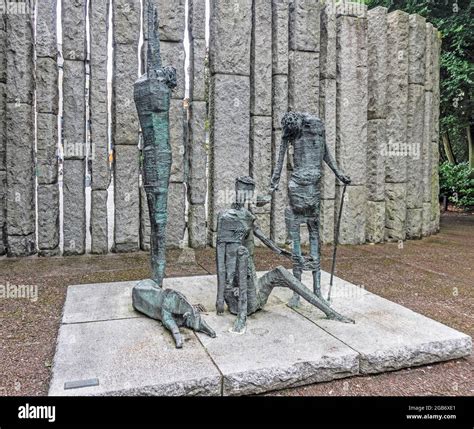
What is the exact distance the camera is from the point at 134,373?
2.82 m

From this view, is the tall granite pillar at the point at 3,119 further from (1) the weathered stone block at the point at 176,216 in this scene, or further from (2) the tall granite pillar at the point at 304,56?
(2) the tall granite pillar at the point at 304,56

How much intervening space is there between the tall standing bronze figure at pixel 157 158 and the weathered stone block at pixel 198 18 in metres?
3.98

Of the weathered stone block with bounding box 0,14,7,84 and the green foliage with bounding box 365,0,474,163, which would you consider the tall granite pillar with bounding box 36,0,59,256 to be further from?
the green foliage with bounding box 365,0,474,163

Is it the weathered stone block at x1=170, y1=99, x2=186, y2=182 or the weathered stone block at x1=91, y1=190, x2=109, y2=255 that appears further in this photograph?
the weathered stone block at x1=170, y1=99, x2=186, y2=182

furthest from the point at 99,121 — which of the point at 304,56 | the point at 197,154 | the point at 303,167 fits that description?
the point at 303,167

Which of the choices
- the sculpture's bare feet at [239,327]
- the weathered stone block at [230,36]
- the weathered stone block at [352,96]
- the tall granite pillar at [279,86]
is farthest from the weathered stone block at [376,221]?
the sculpture's bare feet at [239,327]

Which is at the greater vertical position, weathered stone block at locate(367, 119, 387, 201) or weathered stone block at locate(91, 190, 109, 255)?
weathered stone block at locate(367, 119, 387, 201)

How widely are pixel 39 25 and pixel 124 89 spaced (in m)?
1.51

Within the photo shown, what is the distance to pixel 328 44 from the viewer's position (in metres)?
7.99

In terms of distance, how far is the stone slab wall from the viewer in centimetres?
678

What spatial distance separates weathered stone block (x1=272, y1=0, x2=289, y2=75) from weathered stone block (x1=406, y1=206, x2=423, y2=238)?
12.5ft

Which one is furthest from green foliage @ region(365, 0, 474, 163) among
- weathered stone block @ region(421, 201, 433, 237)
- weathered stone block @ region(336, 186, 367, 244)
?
weathered stone block @ region(336, 186, 367, 244)

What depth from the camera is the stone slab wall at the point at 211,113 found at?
22.2 feet

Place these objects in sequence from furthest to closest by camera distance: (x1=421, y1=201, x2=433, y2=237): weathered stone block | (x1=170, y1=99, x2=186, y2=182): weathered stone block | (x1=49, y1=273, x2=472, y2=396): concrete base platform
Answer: (x1=421, y1=201, x2=433, y2=237): weathered stone block < (x1=170, y1=99, x2=186, y2=182): weathered stone block < (x1=49, y1=273, x2=472, y2=396): concrete base platform
